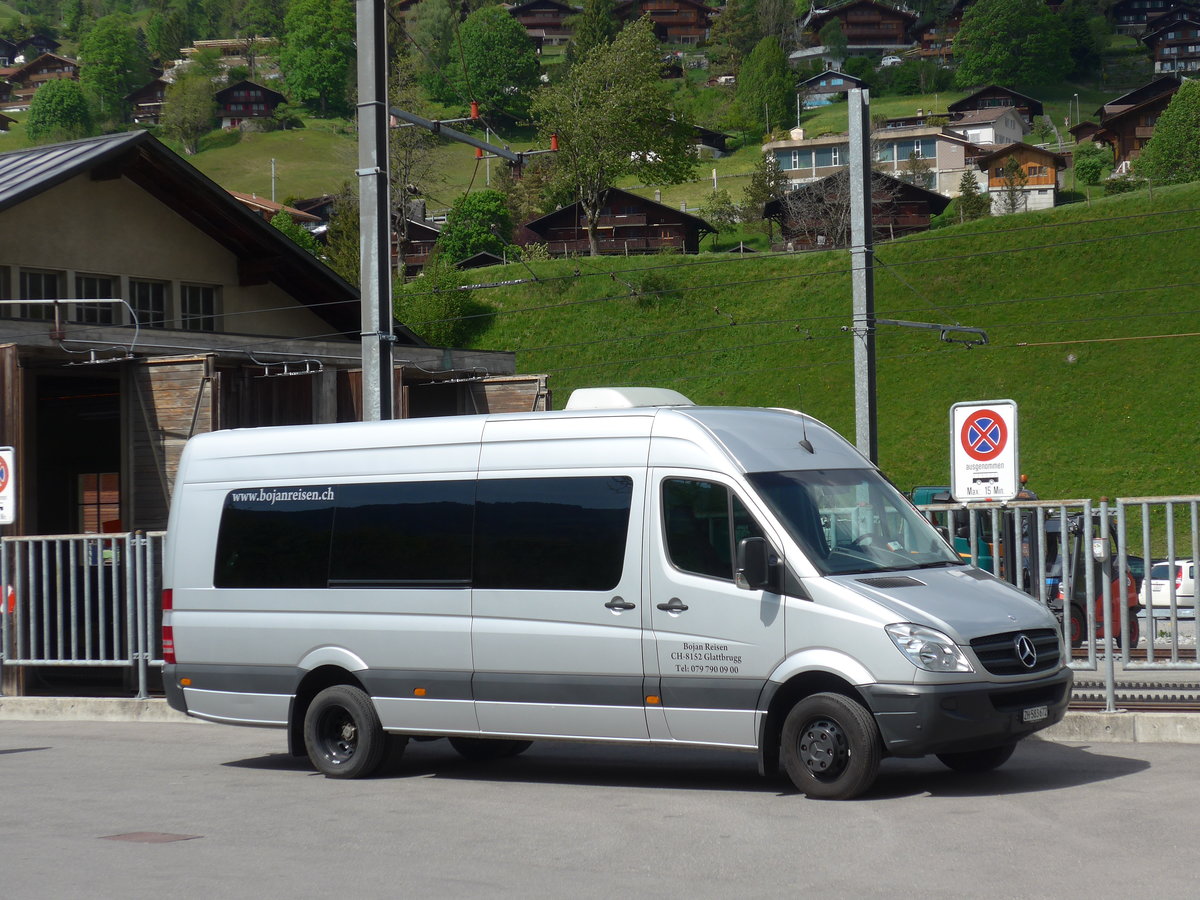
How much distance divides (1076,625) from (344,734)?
20.8 feet

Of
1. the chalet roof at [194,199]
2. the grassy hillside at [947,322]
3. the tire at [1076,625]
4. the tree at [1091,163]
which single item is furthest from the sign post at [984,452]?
the tree at [1091,163]

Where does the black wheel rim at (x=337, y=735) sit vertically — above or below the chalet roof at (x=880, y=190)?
below

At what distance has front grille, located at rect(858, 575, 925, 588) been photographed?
368 inches

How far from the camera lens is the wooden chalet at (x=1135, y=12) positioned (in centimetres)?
17900

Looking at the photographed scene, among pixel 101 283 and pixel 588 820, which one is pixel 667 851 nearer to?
pixel 588 820

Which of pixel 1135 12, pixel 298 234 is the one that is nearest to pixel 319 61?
pixel 298 234

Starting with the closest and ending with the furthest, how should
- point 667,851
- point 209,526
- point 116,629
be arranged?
point 667,851 < point 209,526 < point 116,629

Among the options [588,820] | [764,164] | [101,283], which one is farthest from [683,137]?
→ [588,820]

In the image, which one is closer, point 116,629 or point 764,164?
point 116,629

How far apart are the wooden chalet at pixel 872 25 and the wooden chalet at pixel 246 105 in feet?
217

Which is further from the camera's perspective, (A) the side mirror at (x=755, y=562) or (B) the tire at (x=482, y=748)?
(B) the tire at (x=482, y=748)

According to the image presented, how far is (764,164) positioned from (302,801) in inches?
3628

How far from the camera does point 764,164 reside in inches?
3895

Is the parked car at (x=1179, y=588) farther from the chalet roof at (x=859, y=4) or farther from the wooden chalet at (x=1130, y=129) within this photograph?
the chalet roof at (x=859, y=4)
